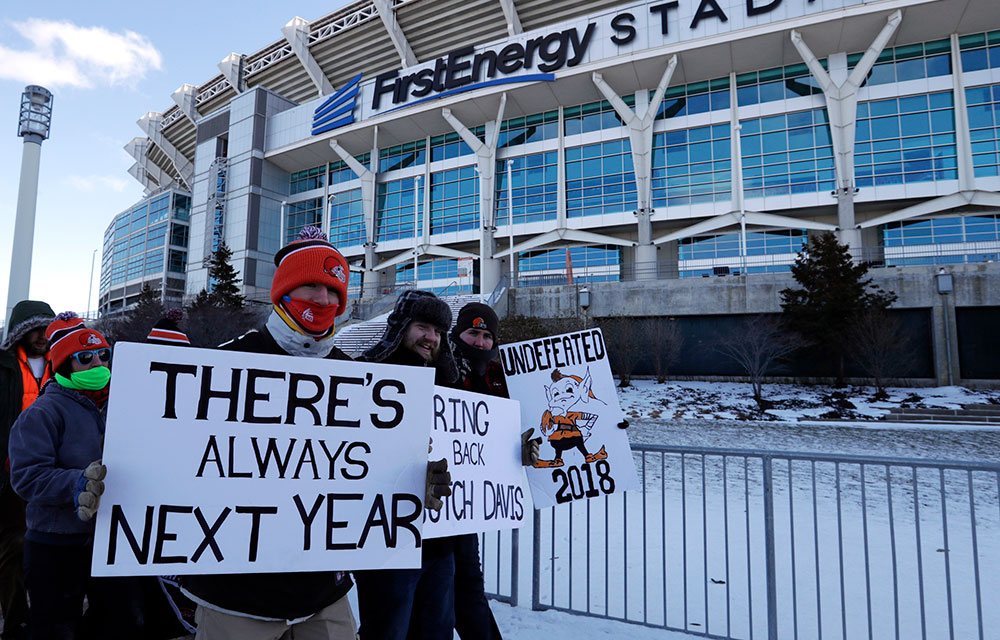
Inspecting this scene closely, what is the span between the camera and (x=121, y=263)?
190ft

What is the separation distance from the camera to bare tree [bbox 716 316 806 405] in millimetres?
19820

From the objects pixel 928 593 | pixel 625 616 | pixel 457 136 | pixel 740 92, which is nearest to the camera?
pixel 625 616

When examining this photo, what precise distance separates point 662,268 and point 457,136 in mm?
17746

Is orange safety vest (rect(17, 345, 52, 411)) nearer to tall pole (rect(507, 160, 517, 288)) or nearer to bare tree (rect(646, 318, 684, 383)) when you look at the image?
bare tree (rect(646, 318, 684, 383))

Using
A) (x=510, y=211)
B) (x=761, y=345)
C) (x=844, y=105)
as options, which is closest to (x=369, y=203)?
(x=510, y=211)

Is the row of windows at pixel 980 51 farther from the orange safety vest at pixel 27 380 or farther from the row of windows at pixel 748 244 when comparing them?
the orange safety vest at pixel 27 380

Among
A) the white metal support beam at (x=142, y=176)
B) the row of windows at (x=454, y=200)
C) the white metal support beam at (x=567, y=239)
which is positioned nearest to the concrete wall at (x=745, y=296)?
the white metal support beam at (x=567, y=239)

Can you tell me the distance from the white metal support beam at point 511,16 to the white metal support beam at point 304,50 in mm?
16642

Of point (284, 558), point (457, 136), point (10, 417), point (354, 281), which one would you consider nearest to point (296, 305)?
Answer: point (284, 558)

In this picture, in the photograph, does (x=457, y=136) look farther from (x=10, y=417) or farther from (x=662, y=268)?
(x=10, y=417)

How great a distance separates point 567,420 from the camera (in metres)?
3.60

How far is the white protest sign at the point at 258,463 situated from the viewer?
1544 millimetres

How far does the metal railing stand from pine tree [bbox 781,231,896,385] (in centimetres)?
1418

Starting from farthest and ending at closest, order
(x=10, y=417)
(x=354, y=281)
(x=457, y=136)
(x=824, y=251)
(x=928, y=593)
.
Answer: (x=354, y=281) < (x=457, y=136) < (x=824, y=251) < (x=928, y=593) < (x=10, y=417)
